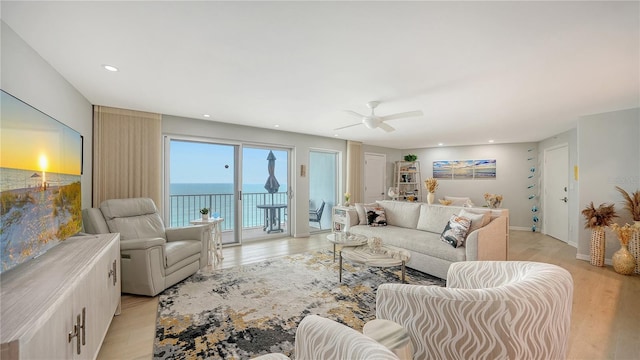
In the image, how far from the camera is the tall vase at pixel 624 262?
3.39m

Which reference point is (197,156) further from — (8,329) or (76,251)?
(8,329)

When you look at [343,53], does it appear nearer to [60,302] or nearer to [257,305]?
[60,302]

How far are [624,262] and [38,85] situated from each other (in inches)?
266

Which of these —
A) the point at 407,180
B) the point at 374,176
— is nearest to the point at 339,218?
the point at 374,176

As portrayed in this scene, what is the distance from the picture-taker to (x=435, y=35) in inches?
69.9

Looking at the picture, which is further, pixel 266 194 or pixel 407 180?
pixel 407 180

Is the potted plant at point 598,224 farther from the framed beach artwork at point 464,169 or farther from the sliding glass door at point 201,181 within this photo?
the sliding glass door at point 201,181

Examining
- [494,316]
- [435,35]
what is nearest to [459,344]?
[494,316]

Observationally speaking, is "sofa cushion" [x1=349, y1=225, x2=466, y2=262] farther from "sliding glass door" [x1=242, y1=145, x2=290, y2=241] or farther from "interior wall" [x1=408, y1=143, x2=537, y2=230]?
"interior wall" [x1=408, y1=143, x2=537, y2=230]

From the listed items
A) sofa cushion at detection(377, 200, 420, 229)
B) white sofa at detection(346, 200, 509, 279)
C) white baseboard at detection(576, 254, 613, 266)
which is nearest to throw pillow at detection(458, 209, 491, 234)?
white sofa at detection(346, 200, 509, 279)

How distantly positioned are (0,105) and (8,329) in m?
1.11

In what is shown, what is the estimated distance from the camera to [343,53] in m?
2.05

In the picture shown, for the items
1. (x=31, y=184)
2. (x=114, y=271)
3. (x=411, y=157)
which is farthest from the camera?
(x=411, y=157)

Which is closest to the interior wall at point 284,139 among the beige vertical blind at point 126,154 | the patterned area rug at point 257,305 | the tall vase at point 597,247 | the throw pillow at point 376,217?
the beige vertical blind at point 126,154
